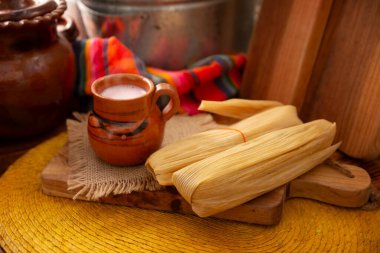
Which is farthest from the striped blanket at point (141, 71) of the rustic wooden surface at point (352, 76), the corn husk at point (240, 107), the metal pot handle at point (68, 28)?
the rustic wooden surface at point (352, 76)

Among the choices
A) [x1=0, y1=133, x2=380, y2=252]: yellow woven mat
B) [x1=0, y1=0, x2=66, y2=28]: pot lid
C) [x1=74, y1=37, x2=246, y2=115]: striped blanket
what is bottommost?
[x1=0, y1=133, x2=380, y2=252]: yellow woven mat

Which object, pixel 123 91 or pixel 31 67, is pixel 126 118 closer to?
pixel 123 91

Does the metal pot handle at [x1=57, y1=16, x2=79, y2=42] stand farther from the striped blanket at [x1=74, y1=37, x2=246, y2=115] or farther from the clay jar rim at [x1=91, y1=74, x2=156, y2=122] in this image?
the clay jar rim at [x1=91, y1=74, x2=156, y2=122]

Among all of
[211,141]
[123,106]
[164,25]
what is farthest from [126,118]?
[164,25]

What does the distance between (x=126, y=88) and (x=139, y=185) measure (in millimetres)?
180

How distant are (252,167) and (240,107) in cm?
22

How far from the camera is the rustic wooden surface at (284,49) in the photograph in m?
0.99

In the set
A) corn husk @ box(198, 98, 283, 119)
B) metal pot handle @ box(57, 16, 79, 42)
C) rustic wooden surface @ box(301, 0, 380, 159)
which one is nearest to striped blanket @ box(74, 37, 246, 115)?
metal pot handle @ box(57, 16, 79, 42)

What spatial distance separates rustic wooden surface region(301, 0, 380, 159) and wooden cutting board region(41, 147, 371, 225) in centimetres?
9

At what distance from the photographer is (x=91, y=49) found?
3.66 ft

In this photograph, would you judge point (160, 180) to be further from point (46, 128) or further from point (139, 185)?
point (46, 128)

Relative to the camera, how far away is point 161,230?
79 centimetres

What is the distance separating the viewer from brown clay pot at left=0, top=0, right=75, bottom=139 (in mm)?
906

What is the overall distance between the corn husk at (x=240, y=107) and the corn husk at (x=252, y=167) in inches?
5.0
